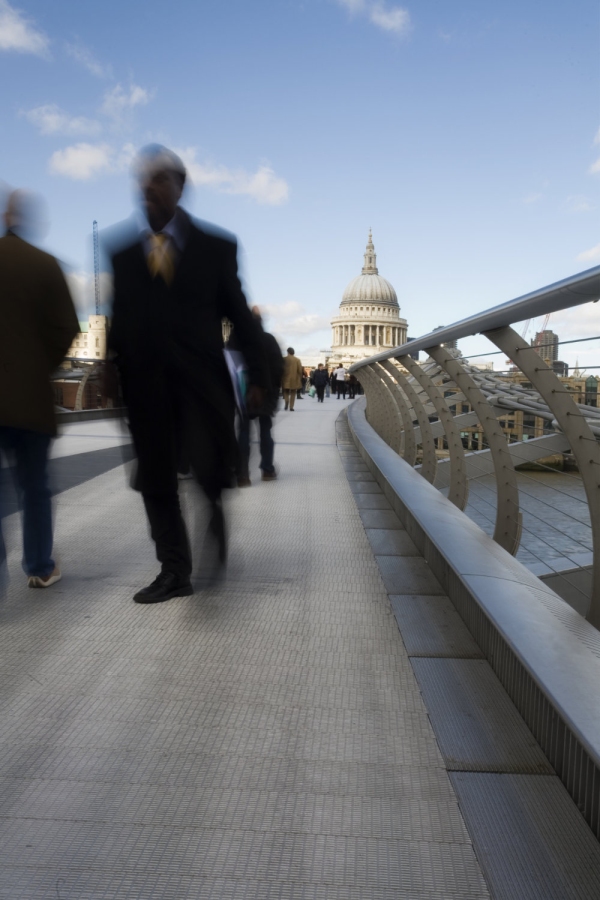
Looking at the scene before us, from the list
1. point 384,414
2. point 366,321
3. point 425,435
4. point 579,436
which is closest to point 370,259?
point 366,321

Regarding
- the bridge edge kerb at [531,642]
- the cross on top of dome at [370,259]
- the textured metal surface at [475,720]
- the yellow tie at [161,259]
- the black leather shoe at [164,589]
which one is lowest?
the textured metal surface at [475,720]

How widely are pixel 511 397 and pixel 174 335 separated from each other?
17.0 ft

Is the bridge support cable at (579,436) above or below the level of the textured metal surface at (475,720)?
above

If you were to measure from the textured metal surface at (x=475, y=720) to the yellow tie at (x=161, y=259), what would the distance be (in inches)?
66.6

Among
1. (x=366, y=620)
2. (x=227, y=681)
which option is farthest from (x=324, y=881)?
(x=366, y=620)

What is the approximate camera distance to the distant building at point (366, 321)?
14012 centimetres

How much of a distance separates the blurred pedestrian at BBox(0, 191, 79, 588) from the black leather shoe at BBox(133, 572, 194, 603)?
51 cm

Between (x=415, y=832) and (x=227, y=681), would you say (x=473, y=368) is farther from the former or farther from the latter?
(x=415, y=832)

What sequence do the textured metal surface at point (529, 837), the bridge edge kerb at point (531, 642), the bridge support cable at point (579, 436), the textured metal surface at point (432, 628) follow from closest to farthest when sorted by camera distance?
the textured metal surface at point (529, 837) → the bridge edge kerb at point (531, 642) → the bridge support cable at point (579, 436) → the textured metal surface at point (432, 628)

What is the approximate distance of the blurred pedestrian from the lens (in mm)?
3766

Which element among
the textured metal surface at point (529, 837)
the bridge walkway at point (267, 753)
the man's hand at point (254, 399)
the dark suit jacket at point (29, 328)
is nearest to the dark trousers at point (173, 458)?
the man's hand at point (254, 399)

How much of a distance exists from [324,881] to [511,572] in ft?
6.70

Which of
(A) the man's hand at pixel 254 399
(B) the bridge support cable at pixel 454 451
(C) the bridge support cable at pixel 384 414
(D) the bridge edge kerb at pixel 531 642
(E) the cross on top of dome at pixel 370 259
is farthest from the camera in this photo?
(E) the cross on top of dome at pixel 370 259

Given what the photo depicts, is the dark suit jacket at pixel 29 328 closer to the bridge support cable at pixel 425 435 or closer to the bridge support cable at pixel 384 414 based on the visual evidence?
the bridge support cable at pixel 425 435
